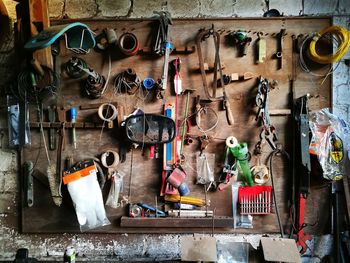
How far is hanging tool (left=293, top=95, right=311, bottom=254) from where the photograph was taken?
1722mm

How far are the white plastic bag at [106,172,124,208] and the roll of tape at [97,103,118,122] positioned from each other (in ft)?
1.13

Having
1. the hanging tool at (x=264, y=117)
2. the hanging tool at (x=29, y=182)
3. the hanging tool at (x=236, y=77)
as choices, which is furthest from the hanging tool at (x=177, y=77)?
the hanging tool at (x=29, y=182)

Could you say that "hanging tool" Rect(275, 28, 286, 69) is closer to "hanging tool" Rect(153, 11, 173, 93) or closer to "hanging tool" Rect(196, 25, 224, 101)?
"hanging tool" Rect(196, 25, 224, 101)

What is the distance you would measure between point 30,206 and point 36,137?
431 mm

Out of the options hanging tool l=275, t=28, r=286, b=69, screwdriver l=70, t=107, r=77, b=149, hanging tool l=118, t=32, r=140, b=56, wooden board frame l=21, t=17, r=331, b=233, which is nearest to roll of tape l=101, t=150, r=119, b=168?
wooden board frame l=21, t=17, r=331, b=233

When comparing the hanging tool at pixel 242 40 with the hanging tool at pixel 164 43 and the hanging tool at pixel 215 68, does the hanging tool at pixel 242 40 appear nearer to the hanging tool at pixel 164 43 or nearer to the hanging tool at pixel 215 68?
the hanging tool at pixel 215 68

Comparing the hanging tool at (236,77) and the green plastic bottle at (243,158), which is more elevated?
the hanging tool at (236,77)

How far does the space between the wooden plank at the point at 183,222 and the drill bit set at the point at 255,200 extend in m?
0.12

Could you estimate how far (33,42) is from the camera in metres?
1.43

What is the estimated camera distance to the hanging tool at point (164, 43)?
1750 mm

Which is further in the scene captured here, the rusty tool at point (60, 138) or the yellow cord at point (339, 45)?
the rusty tool at point (60, 138)

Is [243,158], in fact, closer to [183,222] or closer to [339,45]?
[183,222]

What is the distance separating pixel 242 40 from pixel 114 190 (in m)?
1.20

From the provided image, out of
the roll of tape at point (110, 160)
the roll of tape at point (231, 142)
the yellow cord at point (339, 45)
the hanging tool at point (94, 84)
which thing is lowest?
the roll of tape at point (110, 160)
